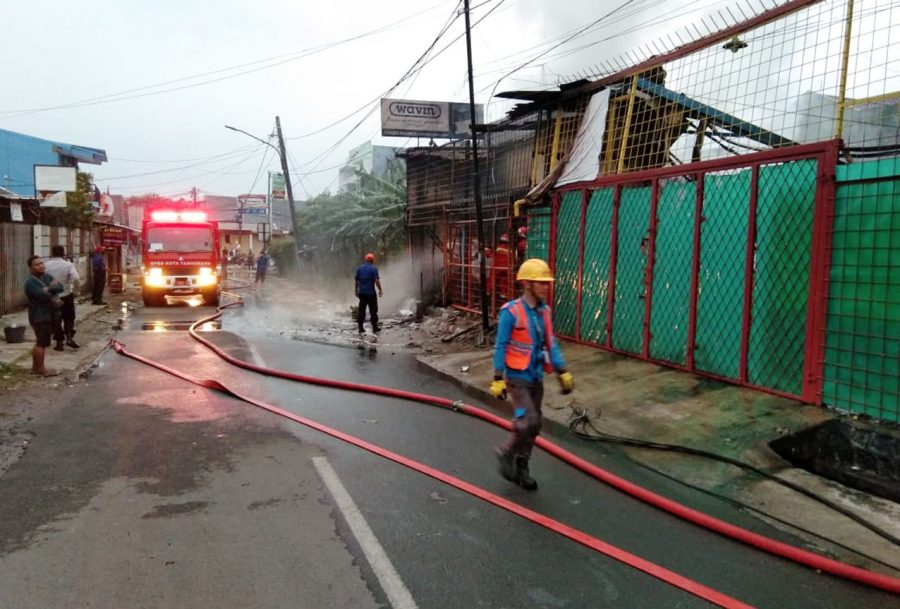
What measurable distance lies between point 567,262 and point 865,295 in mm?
5382

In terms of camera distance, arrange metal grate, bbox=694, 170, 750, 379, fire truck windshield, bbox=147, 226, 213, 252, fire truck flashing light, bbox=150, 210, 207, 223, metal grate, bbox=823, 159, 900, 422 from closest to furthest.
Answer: metal grate, bbox=823, 159, 900, 422, metal grate, bbox=694, 170, 750, 379, fire truck windshield, bbox=147, 226, 213, 252, fire truck flashing light, bbox=150, 210, 207, 223

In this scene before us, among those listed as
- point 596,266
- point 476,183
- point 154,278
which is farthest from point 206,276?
point 596,266

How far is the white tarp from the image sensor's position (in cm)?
1030

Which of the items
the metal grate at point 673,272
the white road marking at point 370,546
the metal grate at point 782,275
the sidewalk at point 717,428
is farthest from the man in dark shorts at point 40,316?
the metal grate at point 782,275

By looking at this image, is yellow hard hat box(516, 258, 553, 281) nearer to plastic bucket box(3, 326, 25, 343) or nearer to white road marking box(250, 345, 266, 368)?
white road marking box(250, 345, 266, 368)

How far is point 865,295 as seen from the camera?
6145 millimetres

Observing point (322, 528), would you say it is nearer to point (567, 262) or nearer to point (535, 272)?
point (535, 272)

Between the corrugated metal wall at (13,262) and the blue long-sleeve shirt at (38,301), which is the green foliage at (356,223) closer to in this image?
the corrugated metal wall at (13,262)

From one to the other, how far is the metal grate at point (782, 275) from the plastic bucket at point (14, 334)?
1218 cm

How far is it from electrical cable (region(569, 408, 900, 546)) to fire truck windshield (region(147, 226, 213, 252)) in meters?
16.6

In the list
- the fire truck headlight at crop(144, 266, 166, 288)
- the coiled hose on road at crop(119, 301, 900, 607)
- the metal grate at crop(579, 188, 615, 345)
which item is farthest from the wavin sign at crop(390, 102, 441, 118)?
the coiled hose on road at crop(119, 301, 900, 607)

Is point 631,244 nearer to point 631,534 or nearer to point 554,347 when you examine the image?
point 554,347

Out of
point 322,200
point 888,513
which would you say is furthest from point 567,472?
point 322,200

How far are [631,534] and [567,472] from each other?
126 cm
